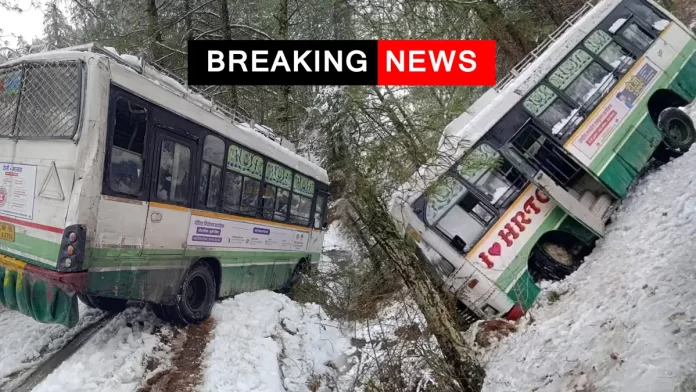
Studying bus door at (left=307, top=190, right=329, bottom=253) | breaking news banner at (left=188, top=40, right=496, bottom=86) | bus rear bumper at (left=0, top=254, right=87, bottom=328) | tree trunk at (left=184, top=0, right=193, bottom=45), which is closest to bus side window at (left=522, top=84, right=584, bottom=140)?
breaking news banner at (left=188, top=40, right=496, bottom=86)

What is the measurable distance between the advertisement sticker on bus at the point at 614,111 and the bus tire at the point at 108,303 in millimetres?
7156

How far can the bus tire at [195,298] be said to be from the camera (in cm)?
682

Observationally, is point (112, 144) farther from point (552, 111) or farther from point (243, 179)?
point (552, 111)

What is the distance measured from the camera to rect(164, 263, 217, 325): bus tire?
22.4 ft

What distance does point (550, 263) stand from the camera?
7609 mm

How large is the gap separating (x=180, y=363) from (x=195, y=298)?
4.83 ft

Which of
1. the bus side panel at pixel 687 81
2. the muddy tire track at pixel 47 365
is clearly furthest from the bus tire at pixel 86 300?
the bus side panel at pixel 687 81

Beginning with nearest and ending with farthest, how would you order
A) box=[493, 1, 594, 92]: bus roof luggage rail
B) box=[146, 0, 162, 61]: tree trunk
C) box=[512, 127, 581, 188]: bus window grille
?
box=[512, 127, 581, 188]: bus window grille → box=[493, 1, 594, 92]: bus roof luggage rail → box=[146, 0, 162, 61]: tree trunk

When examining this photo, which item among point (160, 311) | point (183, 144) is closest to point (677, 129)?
point (183, 144)

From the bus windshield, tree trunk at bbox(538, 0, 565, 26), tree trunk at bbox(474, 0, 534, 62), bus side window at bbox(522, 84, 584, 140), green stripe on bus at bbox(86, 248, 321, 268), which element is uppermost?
tree trunk at bbox(538, 0, 565, 26)

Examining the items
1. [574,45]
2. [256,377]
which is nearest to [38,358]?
[256,377]

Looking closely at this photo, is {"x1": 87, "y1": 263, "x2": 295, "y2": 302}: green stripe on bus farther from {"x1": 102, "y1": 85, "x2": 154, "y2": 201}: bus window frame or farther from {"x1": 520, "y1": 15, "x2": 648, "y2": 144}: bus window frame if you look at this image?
{"x1": 520, "y1": 15, "x2": 648, "y2": 144}: bus window frame

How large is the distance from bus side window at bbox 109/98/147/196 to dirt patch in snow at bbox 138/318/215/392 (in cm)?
200

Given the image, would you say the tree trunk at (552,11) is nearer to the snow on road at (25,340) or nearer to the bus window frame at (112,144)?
the bus window frame at (112,144)
